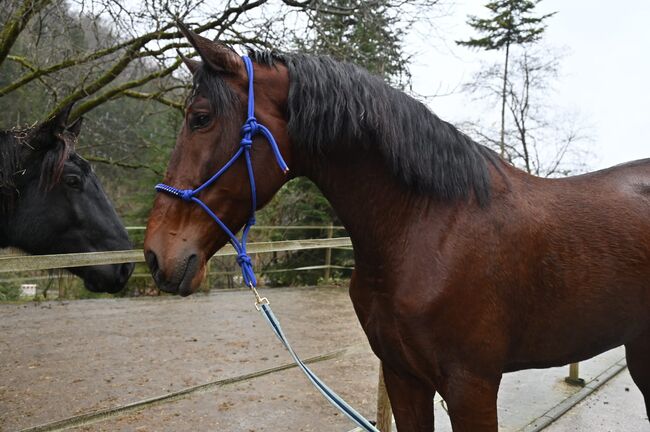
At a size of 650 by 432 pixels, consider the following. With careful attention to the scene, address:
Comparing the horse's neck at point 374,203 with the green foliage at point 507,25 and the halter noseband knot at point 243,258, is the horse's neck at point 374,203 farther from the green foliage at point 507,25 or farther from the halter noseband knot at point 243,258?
the green foliage at point 507,25

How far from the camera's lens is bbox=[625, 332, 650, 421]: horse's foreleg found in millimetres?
2146

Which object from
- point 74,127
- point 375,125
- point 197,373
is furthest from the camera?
point 197,373

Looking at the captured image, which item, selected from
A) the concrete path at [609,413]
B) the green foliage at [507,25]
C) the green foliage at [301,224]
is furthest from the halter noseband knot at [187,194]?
the green foliage at [507,25]

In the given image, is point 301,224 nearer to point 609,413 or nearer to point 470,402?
point 609,413

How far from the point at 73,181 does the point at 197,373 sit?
2.72 metres

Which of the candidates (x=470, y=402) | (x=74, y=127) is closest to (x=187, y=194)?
(x=470, y=402)

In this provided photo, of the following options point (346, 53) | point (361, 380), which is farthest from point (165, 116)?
point (361, 380)

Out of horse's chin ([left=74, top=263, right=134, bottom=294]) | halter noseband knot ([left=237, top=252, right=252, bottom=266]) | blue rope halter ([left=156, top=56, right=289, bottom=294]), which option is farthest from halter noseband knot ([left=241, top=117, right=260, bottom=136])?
horse's chin ([left=74, top=263, right=134, bottom=294])

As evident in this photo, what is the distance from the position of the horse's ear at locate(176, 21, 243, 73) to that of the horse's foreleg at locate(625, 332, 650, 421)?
2.14 metres

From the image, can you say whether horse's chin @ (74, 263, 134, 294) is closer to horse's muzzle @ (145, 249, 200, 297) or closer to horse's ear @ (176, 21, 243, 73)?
horse's muzzle @ (145, 249, 200, 297)

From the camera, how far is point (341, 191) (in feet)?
5.63

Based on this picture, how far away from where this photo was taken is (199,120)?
4.96 ft

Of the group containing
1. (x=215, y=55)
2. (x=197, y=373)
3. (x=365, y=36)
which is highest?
(x=365, y=36)

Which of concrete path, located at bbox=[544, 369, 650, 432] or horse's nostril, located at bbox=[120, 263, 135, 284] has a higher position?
horse's nostril, located at bbox=[120, 263, 135, 284]
